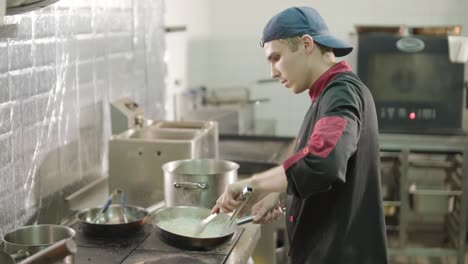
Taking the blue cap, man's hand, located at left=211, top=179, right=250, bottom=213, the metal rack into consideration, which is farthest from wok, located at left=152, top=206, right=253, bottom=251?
the metal rack

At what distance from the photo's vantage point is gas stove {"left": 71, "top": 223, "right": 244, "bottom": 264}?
1810 mm

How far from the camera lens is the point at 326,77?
1.69m

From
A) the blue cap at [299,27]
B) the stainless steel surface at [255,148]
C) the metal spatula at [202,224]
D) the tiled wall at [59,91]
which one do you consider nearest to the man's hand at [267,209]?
the metal spatula at [202,224]

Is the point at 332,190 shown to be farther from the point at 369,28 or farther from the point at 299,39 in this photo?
Result: the point at 369,28

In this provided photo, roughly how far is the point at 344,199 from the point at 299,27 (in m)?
0.46

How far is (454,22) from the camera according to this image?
4773 mm

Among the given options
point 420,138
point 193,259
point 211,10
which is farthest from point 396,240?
point 193,259

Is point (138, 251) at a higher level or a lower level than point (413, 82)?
lower

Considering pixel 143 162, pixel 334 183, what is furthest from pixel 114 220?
pixel 334 183

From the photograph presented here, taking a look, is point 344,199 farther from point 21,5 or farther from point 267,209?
point 21,5

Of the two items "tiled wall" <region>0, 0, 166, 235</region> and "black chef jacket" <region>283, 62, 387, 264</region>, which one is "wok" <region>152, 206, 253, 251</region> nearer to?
"black chef jacket" <region>283, 62, 387, 264</region>

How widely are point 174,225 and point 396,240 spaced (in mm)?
2805

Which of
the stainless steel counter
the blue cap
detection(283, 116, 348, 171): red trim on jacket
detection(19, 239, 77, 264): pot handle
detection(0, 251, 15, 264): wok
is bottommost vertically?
the stainless steel counter

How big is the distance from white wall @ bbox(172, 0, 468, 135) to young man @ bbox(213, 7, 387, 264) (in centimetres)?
303
